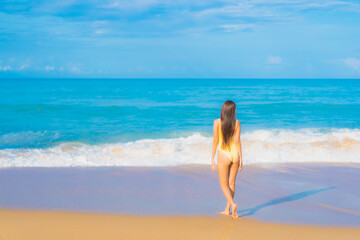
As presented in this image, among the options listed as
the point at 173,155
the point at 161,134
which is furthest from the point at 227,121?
the point at 161,134

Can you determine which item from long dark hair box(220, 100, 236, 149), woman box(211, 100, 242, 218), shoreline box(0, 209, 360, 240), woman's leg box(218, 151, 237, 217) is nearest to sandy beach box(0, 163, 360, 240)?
shoreline box(0, 209, 360, 240)

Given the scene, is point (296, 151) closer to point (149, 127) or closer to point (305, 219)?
point (305, 219)

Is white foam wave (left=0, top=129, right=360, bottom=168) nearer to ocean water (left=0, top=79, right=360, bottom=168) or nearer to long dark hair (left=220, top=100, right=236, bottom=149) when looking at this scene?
ocean water (left=0, top=79, right=360, bottom=168)

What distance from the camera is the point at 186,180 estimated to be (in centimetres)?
696

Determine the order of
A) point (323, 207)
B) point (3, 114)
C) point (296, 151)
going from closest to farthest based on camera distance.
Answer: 1. point (323, 207)
2. point (296, 151)
3. point (3, 114)

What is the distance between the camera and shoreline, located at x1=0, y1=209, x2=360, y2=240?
4266 mm

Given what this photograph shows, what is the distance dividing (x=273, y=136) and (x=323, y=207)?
9506 millimetres

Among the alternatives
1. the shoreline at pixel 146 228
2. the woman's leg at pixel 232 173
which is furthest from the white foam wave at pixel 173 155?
the woman's leg at pixel 232 173

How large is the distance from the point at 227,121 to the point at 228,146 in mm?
375

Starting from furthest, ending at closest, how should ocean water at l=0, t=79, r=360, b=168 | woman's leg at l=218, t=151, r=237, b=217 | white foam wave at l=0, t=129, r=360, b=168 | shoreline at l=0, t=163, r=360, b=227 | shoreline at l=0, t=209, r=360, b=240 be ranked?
ocean water at l=0, t=79, r=360, b=168, white foam wave at l=0, t=129, r=360, b=168, shoreline at l=0, t=163, r=360, b=227, woman's leg at l=218, t=151, r=237, b=217, shoreline at l=0, t=209, r=360, b=240

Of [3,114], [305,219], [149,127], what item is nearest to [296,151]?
[305,219]

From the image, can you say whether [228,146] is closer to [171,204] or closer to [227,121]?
[227,121]

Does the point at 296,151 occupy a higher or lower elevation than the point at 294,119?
lower

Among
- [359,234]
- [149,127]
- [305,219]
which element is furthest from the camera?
[149,127]
